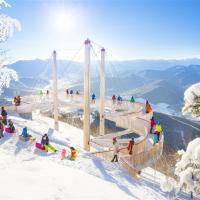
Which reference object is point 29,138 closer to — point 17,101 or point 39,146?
point 39,146

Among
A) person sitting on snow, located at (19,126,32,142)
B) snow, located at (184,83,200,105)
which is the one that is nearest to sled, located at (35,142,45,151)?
person sitting on snow, located at (19,126,32,142)

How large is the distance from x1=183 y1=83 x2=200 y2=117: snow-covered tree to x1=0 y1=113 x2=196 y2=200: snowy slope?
5.96 metres

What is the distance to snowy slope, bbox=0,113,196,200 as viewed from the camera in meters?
10.9

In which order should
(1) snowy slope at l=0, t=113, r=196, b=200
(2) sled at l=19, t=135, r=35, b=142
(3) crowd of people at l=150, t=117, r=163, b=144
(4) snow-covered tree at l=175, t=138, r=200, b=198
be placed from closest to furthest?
(4) snow-covered tree at l=175, t=138, r=200, b=198 → (1) snowy slope at l=0, t=113, r=196, b=200 → (2) sled at l=19, t=135, r=35, b=142 → (3) crowd of people at l=150, t=117, r=163, b=144

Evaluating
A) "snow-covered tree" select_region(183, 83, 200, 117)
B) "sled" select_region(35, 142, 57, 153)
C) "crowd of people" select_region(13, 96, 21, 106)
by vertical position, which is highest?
"snow-covered tree" select_region(183, 83, 200, 117)

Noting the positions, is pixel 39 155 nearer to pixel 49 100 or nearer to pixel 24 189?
pixel 24 189

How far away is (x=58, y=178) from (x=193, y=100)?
8.23 m

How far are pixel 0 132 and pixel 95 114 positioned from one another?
3537cm

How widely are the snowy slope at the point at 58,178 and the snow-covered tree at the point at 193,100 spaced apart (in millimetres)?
5962

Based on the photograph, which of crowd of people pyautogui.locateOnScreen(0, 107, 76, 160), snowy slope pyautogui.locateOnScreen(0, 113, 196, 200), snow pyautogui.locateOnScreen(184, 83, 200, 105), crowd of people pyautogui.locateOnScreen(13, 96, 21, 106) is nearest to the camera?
snow pyautogui.locateOnScreen(184, 83, 200, 105)

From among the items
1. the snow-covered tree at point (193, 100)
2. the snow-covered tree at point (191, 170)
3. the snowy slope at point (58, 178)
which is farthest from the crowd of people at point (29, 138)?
the snow-covered tree at point (193, 100)

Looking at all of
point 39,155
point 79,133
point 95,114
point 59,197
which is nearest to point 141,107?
point 79,133

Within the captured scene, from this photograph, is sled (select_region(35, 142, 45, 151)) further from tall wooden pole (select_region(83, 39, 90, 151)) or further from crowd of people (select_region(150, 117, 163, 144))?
crowd of people (select_region(150, 117, 163, 144))

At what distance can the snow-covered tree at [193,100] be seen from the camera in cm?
653
